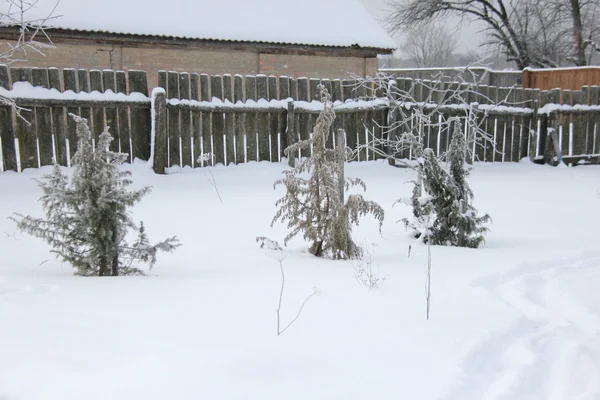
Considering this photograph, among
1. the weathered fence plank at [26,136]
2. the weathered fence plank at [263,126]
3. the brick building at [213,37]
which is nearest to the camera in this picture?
the weathered fence plank at [26,136]

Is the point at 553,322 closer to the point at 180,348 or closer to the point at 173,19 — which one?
the point at 180,348

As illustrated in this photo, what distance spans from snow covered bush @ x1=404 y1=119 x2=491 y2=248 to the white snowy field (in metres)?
0.30

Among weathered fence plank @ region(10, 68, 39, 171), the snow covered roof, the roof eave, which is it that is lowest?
weathered fence plank @ region(10, 68, 39, 171)

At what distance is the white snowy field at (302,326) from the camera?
2264 mm

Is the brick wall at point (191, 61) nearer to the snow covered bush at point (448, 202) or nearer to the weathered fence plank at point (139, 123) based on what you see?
the weathered fence plank at point (139, 123)

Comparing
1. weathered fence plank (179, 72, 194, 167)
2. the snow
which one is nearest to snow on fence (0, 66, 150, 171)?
the snow

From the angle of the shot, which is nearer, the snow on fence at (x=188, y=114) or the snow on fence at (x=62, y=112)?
the snow on fence at (x=62, y=112)

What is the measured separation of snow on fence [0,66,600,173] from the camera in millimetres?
7375

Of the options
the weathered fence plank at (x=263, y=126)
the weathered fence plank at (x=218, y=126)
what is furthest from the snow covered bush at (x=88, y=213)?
the weathered fence plank at (x=263, y=126)

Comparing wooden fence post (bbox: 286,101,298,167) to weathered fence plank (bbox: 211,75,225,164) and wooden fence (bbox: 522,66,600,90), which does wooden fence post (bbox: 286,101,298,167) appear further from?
wooden fence (bbox: 522,66,600,90)

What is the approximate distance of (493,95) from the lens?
37.0ft

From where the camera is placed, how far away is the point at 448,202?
17.5 feet

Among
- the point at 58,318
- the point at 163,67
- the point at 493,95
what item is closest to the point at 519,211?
the point at 493,95

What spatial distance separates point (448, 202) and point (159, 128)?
4.56m
